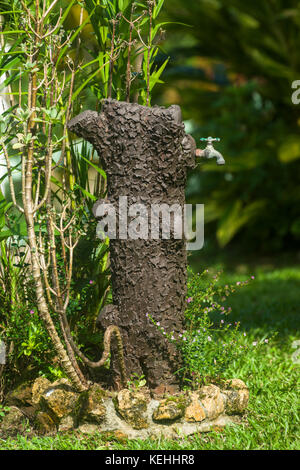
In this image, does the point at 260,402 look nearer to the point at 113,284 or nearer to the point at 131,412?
the point at 131,412

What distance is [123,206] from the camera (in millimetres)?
2367

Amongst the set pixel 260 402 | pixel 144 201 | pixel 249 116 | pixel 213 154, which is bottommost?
pixel 260 402

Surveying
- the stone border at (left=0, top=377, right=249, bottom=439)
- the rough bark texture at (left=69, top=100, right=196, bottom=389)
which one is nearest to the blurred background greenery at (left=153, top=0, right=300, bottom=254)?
the rough bark texture at (left=69, top=100, right=196, bottom=389)

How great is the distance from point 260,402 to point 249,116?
17.6 feet

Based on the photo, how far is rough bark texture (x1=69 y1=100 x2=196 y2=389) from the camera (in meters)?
2.32

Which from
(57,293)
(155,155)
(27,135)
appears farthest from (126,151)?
(57,293)

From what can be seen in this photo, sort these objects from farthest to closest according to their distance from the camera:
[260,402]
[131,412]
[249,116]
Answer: [249,116] → [260,402] → [131,412]

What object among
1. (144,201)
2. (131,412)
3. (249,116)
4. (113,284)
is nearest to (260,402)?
(131,412)

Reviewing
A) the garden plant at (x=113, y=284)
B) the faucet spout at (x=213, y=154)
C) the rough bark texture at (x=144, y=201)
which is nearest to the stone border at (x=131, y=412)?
the garden plant at (x=113, y=284)

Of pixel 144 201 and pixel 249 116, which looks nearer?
pixel 144 201

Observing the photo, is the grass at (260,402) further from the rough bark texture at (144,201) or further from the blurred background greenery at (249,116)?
the blurred background greenery at (249,116)

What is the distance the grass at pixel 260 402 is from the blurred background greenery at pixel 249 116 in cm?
244

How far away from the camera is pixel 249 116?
735cm
